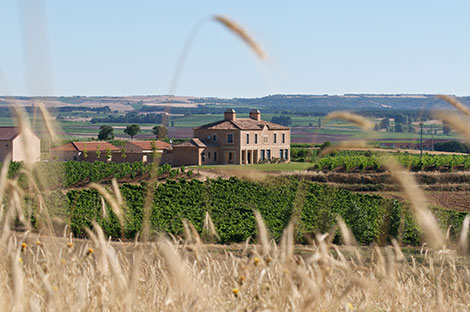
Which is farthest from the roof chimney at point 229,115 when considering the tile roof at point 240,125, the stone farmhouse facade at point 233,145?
the tile roof at point 240,125

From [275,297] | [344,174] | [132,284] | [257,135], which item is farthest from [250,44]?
[257,135]

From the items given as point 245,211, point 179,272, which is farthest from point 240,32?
point 245,211

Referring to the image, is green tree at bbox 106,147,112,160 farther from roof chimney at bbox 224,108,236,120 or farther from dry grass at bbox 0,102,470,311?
dry grass at bbox 0,102,470,311

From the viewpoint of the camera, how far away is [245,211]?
109ft

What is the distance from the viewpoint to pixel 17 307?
300cm

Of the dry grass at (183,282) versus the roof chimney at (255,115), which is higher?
the dry grass at (183,282)

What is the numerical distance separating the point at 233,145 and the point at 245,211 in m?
27.7

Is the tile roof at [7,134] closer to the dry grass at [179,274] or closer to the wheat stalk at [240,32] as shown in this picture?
the dry grass at [179,274]

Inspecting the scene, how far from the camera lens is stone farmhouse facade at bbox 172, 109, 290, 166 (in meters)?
58.6

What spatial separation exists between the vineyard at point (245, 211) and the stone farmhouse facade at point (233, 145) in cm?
1454

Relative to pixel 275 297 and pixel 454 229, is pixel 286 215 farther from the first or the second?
pixel 275 297

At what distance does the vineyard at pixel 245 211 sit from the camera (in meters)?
26.2

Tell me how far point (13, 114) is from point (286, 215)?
27186mm

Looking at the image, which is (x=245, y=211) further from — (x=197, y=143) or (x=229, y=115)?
(x=229, y=115)
